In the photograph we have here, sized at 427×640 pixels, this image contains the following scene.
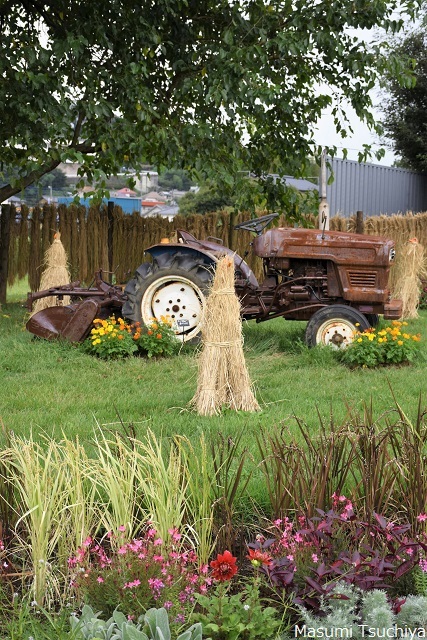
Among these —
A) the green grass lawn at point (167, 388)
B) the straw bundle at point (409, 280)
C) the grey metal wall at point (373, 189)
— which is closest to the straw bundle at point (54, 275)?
the green grass lawn at point (167, 388)

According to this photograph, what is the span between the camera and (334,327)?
8422 mm

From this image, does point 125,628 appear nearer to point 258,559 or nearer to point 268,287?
point 258,559

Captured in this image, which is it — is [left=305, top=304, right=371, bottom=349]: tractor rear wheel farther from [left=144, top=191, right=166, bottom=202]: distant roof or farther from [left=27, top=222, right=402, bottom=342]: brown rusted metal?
[left=144, top=191, right=166, bottom=202]: distant roof

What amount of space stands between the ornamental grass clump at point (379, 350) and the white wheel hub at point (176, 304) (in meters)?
1.80

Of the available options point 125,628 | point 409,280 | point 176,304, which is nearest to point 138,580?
point 125,628

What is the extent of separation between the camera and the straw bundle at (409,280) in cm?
1183

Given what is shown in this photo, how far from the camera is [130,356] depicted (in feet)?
27.0

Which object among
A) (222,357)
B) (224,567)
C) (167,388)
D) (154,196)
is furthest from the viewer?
(154,196)

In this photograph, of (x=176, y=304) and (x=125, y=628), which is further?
(x=176, y=304)

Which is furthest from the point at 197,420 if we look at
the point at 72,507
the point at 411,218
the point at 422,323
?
the point at 411,218

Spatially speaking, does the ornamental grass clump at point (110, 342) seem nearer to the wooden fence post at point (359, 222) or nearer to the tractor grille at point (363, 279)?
the tractor grille at point (363, 279)

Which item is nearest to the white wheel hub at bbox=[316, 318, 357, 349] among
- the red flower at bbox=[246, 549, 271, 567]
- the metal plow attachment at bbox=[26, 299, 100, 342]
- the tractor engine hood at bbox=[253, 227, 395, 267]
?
the tractor engine hood at bbox=[253, 227, 395, 267]

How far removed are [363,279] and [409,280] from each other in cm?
343

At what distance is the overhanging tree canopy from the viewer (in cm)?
990
